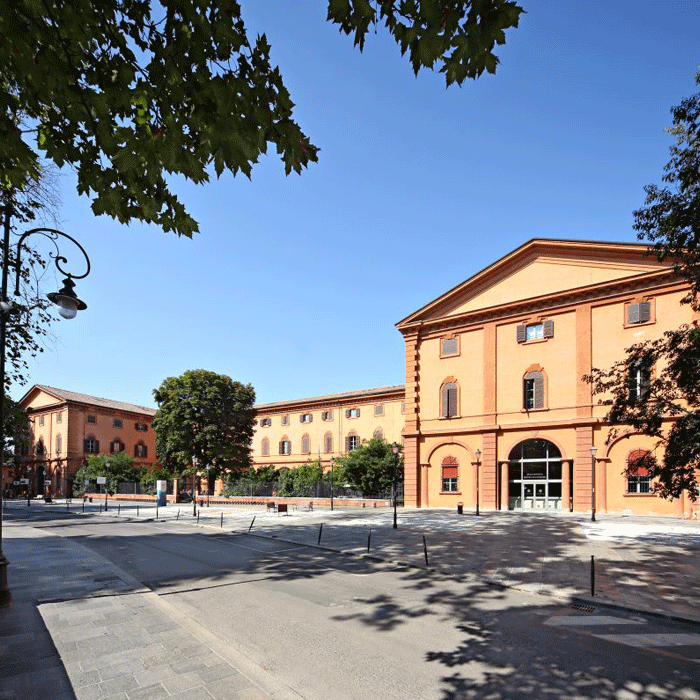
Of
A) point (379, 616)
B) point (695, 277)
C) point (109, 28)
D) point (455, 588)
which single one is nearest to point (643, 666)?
point (379, 616)

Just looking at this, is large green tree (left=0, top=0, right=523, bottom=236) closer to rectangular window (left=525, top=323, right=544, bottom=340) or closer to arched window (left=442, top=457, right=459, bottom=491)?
rectangular window (left=525, top=323, right=544, bottom=340)

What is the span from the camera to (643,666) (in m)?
6.74

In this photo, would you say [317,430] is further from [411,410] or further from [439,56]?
[439,56]

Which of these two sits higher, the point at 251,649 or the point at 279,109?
the point at 279,109

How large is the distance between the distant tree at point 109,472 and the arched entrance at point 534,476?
43688mm

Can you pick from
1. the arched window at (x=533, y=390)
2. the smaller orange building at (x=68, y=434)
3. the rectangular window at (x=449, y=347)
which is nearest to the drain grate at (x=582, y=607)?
the arched window at (x=533, y=390)

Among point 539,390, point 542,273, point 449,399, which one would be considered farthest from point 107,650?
point 542,273

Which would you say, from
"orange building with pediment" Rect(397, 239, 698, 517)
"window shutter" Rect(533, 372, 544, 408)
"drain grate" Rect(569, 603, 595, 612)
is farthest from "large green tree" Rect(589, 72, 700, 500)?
"window shutter" Rect(533, 372, 544, 408)

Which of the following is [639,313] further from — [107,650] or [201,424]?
[201,424]

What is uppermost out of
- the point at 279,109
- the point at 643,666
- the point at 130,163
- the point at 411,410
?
the point at 279,109

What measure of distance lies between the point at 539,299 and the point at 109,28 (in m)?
31.9

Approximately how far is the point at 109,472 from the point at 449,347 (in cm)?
4198

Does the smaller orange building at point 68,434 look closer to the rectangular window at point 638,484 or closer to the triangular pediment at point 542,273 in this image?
the triangular pediment at point 542,273

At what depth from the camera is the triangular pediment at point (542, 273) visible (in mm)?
30203
